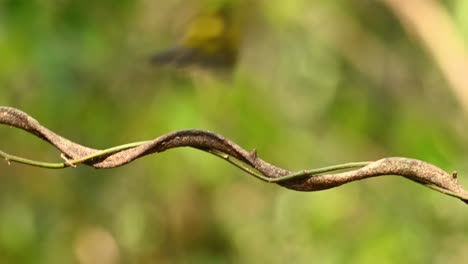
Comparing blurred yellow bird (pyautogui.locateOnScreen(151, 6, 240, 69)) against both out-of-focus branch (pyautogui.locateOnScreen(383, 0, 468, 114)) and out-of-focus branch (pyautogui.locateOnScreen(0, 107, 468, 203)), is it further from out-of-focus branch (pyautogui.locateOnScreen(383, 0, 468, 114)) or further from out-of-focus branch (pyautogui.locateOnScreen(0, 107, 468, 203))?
out-of-focus branch (pyautogui.locateOnScreen(0, 107, 468, 203))

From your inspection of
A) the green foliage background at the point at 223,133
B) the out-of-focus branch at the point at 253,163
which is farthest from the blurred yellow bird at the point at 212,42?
the out-of-focus branch at the point at 253,163

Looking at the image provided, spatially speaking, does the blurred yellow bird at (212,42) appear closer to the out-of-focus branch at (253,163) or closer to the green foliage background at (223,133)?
the green foliage background at (223,133)

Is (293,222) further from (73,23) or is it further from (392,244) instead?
(73,23)

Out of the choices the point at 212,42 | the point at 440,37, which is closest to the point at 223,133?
the point at 212,42

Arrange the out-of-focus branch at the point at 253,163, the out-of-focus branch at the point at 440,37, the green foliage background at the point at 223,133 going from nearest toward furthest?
the out-of-focus branch at the point at 253,163 < the green foliage background at the point at 223,133 < the out-of-focus branch at the point at 440,37

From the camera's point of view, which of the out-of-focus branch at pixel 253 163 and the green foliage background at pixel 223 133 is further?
the green foliage background at pixel 223 133

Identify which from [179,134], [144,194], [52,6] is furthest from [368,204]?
[179,134]
